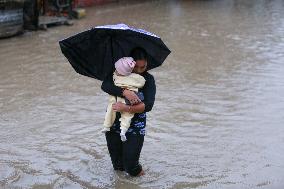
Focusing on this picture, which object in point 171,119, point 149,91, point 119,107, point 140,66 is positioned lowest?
point 171,119

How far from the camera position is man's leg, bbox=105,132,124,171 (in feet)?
14.7

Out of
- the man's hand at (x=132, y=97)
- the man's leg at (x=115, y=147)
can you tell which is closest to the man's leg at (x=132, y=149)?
the man's leg at (x=115, y=147)

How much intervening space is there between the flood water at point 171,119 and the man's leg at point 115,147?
0.14m

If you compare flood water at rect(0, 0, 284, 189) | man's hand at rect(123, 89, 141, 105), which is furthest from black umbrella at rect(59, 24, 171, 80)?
flood water at rect(0, 0, 284, 189)

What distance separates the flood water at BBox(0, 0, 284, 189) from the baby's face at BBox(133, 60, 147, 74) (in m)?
1.05

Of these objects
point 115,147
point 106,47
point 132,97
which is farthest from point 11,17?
point 132,97

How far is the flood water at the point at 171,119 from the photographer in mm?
4766

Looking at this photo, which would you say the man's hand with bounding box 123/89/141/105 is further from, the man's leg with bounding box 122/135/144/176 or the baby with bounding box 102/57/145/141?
the man's leg with bounding box 122/135/144/176

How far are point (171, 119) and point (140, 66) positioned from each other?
232 cm

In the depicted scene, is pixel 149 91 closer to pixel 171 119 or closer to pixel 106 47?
pixel 106 47

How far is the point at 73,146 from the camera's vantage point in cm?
553

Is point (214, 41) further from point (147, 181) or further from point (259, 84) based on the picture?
point (147, 181)

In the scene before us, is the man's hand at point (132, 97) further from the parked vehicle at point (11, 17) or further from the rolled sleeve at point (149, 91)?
the parked vehicle at point (11, 17)

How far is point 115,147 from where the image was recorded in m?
4.54
